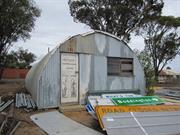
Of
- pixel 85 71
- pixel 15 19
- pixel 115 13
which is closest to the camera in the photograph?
pixel 85 71

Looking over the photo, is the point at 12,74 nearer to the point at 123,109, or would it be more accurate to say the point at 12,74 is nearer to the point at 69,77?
the point at 69,77

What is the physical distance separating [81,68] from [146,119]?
4.63 metres

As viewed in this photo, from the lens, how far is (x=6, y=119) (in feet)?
27.9

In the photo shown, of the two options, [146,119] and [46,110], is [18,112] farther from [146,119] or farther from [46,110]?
[146,119]

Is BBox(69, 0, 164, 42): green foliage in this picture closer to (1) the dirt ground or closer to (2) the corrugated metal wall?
(2) the corrugated metal wall

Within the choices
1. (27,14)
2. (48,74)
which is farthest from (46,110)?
(27,14)

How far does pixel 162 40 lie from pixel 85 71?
1026 inches

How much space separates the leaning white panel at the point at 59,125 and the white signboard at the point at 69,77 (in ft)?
5.84

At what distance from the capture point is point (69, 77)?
38.2ft

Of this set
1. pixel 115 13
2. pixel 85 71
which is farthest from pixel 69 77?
pixel 115 13

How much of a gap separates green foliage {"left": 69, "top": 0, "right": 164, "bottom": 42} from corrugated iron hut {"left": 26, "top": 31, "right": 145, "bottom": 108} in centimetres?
1250

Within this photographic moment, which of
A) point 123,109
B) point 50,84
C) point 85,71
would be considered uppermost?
point 85,71

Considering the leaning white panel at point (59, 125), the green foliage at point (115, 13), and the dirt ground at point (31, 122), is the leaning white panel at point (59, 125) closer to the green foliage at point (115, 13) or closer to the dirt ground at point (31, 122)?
the dirt ground at point (31, 122)

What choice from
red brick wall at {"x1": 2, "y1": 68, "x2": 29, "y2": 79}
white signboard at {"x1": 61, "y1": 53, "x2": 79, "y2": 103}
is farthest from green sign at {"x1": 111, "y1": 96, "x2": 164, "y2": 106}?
red brick wall at {"x1": 2, "y1": 68, "x2": 29, "y2": 79}
